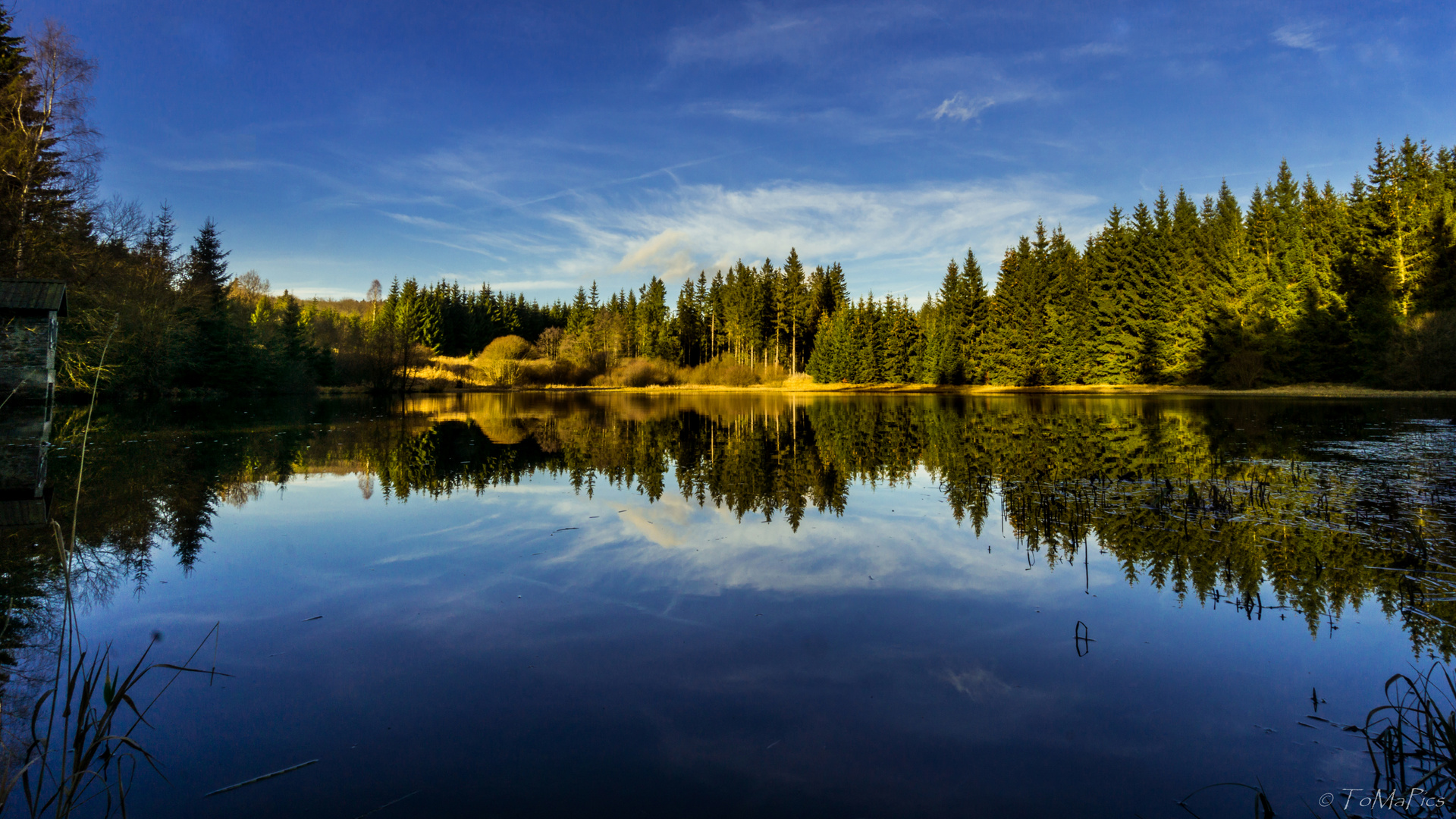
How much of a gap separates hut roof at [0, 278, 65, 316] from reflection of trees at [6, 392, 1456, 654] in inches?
107

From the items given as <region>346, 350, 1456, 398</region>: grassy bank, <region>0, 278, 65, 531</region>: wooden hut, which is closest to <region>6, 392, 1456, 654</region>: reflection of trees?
<region>0, 278, 65, 531</region>: wooden hut

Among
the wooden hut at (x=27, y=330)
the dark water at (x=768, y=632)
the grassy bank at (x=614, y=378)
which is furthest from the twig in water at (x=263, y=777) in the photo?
the grassy bank at (x=614, y=378)

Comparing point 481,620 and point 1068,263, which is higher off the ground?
point 1068,263

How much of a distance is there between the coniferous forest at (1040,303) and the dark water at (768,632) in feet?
60.4

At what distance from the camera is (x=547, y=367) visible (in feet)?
233

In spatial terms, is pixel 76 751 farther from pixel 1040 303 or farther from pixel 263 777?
pixel 1040 303

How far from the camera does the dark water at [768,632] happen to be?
306 cm

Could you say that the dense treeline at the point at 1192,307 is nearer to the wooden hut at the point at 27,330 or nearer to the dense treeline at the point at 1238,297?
the dense treeline at the point at 1238,297

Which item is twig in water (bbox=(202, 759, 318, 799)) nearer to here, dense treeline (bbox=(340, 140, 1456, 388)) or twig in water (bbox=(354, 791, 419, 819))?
twig in water (bbox=(354, 791, 419, 819))

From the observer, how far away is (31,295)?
34.5 ft

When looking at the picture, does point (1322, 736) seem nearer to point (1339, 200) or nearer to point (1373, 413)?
point (1373, 413)

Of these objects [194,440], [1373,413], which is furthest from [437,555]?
[1373,413]

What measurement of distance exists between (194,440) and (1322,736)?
20.7m

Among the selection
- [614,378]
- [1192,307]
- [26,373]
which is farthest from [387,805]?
[614,378]
